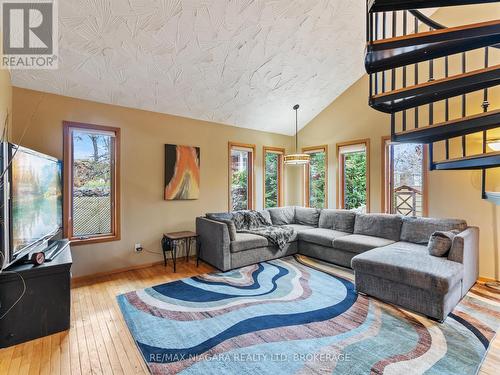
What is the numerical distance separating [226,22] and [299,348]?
333 centimetres

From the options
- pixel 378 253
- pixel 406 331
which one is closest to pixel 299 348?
pixel 406 331

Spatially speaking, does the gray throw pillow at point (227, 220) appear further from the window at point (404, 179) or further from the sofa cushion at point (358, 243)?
the window at point (404, 179)

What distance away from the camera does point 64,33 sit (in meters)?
2.51

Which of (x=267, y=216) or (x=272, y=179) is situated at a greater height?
(x=272, y=179)

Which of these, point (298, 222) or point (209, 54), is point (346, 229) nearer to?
point (298, 222)

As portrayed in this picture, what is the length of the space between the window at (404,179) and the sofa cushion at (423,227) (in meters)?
0.45

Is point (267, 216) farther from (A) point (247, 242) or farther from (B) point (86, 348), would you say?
(B) point (86, 348)

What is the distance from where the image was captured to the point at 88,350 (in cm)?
194

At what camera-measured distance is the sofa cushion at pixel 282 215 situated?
197 inches

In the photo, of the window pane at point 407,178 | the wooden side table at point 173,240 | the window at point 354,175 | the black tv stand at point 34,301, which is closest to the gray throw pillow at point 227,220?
the wooden side table at point 173,240

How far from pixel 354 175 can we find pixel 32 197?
4.87 meters

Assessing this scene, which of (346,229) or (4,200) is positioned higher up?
(4,200)

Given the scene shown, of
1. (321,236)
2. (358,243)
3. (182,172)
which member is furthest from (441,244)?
(182,172)

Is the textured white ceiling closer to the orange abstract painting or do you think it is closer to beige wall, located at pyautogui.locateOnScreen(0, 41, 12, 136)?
beige wall, located at pyautogui.locateOnScreen(0, 41, 12, 136)
